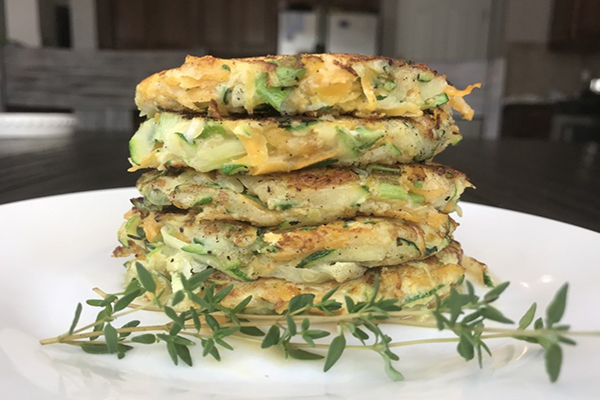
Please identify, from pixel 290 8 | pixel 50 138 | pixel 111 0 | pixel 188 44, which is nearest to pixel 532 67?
pixel 290 8

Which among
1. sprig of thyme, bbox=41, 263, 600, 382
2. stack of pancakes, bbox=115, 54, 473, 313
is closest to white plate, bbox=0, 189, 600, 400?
sprig of thyme, bbox=41, 263, 600, 382

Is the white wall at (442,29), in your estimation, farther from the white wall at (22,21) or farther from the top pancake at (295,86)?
the top pancake at (295,86)

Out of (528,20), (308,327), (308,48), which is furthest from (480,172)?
(528,20)

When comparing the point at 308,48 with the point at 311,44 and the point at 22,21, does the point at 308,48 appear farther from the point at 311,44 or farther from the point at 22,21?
the point at 22,21

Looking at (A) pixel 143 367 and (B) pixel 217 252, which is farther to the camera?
(B) pixel 217 252

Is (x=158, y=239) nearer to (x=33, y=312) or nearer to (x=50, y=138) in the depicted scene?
(x=33, y=312)
